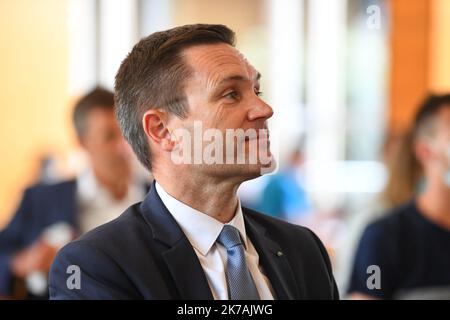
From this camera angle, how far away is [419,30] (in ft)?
15.0

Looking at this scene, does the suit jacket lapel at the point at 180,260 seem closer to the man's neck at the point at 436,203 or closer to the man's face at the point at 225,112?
the man's face at the point at 225,112

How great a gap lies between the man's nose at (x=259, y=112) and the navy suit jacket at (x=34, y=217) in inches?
19.1

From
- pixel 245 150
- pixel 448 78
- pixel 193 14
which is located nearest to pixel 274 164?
pixel 245 150

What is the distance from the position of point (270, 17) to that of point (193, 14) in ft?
1.56

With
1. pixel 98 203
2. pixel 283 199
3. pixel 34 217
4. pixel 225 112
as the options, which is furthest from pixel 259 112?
pixel 283 199

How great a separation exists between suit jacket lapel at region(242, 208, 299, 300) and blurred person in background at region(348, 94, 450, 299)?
1.59 feet

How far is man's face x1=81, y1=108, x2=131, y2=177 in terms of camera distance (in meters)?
1.50

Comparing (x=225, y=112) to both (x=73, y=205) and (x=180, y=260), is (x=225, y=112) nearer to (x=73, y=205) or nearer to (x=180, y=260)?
(x=180, y=260)

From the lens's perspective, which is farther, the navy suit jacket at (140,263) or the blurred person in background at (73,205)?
the blurred person in background at (73,205)

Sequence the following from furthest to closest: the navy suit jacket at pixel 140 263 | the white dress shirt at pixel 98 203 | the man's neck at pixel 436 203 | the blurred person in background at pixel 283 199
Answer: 1. the blurred person in background at pixel 283 199
2. the man's neck at pixel 436 203
3. the white dress shirt at pixel 98 203
4. the navy suit jacket at pixel 140 263

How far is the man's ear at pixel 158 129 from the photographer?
960 millimetres

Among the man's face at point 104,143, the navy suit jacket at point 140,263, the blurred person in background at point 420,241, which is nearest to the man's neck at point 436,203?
the blurred person in background at point 420,241

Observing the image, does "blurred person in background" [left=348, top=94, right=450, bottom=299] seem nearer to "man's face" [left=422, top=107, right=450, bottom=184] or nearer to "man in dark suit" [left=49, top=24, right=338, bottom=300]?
"man's face" [left=422, top=107, right=450, bottom=184]
